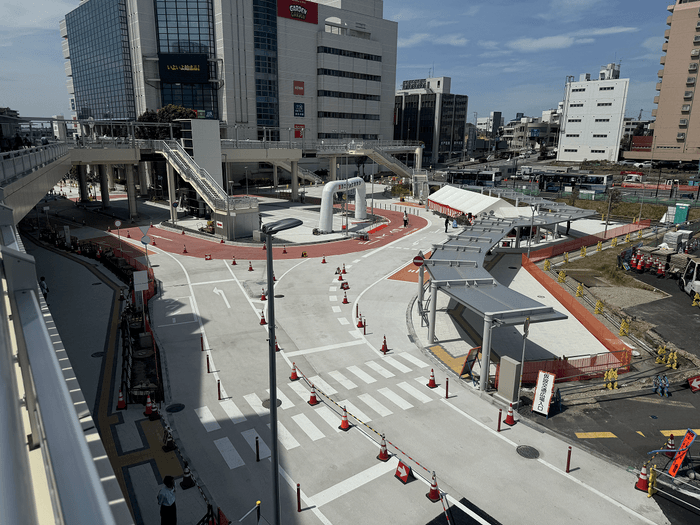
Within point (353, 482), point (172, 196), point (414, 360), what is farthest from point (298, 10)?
point (353, 482)

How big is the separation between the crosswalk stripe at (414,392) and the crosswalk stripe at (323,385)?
2553 millimetres

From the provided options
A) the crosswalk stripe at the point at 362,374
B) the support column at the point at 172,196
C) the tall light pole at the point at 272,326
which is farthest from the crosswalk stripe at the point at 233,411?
the support column at the point at 172,196

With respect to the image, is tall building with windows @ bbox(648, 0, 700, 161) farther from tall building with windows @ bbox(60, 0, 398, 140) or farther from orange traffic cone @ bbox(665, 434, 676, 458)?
orange traffic cone @ bbox(665, 434, 676, 458)

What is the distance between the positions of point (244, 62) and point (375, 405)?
8415 cm

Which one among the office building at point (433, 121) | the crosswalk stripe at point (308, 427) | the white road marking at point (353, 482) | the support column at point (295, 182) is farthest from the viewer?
the office building at point (433, 121)

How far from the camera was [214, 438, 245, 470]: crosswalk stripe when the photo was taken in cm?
1330

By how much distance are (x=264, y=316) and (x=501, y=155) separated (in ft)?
526

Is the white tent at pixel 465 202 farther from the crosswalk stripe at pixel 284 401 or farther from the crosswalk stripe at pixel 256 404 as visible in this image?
the crosswalk stripe at pixel 256 404

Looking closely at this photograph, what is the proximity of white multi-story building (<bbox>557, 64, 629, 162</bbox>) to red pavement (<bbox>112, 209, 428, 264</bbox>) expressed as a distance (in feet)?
342

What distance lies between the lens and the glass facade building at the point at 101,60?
8562 cm

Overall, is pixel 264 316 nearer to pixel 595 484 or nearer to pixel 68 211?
pixel 595 484

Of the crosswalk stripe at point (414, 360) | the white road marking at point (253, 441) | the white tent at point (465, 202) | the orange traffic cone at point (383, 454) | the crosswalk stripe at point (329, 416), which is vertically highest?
the white tent at point (465, 202)

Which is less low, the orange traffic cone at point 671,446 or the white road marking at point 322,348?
the orange traffic cone at point 671,446

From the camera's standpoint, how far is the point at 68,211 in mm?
60031
